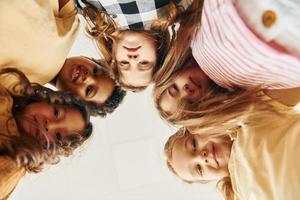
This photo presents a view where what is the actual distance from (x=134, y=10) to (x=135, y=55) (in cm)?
8

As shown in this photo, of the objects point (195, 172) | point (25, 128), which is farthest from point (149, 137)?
point (25, 128)

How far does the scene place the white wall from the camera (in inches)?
37.1

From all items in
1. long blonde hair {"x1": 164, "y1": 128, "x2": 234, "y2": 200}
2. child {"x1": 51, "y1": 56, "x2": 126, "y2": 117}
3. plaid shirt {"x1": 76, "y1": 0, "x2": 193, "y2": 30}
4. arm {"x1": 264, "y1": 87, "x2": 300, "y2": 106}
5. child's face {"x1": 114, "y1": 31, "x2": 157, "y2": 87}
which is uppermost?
plaid shirt {"x1": 76, "y1": 0, "x2": 193, "y2": 30}

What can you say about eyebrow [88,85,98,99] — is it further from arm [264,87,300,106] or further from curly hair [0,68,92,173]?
arm [264,87,300,106]

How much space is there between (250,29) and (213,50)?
4.0 inches

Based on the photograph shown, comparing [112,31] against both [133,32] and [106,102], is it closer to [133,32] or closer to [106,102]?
[133,32]

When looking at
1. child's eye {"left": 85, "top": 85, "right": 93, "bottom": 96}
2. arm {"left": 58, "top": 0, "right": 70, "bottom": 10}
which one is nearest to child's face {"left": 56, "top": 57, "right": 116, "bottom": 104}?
child's eye {"left": 85, "top": 85, "right": 93, "bottom": 96}

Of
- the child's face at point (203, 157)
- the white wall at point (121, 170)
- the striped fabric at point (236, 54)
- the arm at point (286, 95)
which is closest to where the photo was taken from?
the striped fabric at point (236, 54)

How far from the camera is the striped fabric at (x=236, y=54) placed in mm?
592

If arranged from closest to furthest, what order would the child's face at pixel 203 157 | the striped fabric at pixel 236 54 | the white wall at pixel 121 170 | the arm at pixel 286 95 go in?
the striped fabric at pixel 236 54
the arm at pixel 286 95
the child's face at pixel 203 157
the white wall at pixel 121 170

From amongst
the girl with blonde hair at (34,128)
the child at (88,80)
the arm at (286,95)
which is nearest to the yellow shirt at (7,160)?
the girl with blonde hair at (34,128)

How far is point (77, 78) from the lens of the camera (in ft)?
2.81

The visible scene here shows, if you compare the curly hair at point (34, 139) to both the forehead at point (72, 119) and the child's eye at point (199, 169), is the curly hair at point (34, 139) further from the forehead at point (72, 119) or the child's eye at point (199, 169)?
the child's eye at point (199, 169)

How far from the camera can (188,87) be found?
2.68 feet
